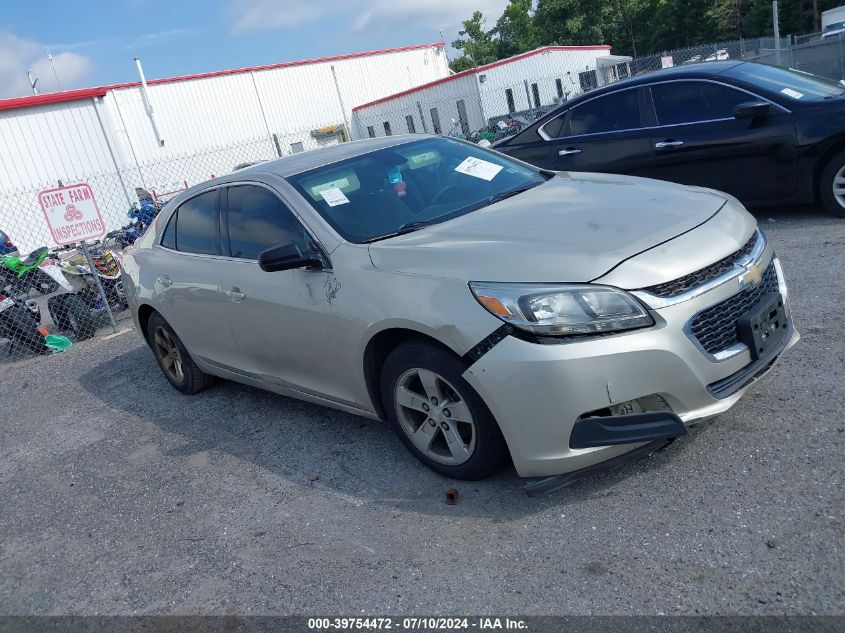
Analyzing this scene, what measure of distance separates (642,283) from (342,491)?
6.23 feet

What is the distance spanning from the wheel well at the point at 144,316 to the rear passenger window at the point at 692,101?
5160mm

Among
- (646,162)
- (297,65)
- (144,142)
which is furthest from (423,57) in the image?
(646,162)

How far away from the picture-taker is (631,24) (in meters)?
61.8

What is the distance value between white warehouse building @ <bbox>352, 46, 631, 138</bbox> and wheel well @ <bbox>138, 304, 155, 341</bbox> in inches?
933

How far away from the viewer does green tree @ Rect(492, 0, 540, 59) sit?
70.9 m

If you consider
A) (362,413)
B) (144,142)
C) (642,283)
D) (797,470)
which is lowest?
(797,470)

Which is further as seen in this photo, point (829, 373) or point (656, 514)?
point (829, 373)

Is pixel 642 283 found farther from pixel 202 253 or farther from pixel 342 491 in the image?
pixel 202 253

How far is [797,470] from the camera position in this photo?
3.13 meters

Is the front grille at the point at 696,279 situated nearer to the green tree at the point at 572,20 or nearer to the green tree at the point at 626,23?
the green tree at the point at 626,23

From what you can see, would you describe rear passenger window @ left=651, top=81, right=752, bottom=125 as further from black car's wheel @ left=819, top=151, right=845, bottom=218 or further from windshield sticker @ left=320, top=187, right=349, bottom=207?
windshield sticker @ left=320, top=187, right=349, bottom=207

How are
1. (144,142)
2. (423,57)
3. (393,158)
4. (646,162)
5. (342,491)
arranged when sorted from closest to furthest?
(342,491), (393,158), (646,162), (144,142), (423,57)

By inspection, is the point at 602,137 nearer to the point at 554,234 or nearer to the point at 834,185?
the point at 834,185

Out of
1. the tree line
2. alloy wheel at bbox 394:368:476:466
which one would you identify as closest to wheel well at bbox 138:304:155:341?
alloy wheel at bbox 394:368:476:466
